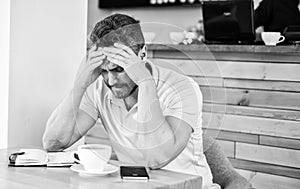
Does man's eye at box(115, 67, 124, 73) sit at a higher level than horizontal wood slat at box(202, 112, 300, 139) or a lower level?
higher

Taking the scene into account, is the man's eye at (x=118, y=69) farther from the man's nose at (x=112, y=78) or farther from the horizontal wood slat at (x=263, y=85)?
the horizontal wood slat at (x=263, y=85)

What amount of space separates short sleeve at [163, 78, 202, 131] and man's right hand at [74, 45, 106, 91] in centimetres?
25

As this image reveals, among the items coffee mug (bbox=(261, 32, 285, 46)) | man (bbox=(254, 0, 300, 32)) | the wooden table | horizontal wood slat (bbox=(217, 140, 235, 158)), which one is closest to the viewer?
the wooden table

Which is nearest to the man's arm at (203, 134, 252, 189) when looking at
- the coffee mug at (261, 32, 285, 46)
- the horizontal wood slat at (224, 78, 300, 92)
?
the horizontal wood slat at (224, 78, 300, 92)

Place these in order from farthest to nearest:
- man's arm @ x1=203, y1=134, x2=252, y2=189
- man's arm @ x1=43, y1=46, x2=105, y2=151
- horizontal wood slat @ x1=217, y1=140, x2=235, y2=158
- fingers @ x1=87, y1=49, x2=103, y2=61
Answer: horizontal wood slat @ x1=217, y1=140, x2=235, y2=158
man's arm @ x1=203, y1=134, x2=252, y2=189
man's arm @ x1=43, y1=46, x2=105, y2=151
fingers @ x1=87, y1=49, x2=103, y2=61

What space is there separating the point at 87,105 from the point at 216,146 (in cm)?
55

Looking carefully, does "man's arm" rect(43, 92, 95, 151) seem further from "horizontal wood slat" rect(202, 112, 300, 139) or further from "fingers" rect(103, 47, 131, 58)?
"horizontal wood slat" rect(202, 112, 300, 139)

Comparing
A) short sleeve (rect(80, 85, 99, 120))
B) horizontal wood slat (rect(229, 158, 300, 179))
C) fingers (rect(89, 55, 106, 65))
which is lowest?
horizontal wood slat (rect(229, 158, 300, 179))

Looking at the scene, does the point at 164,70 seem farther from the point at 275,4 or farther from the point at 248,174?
the point at 275,4

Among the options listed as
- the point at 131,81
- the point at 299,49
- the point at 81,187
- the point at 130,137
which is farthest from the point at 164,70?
the point at 299,49

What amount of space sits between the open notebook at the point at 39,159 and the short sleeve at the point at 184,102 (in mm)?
341

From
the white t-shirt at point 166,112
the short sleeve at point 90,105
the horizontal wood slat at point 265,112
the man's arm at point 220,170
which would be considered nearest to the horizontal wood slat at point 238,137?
the horizontal wood slat at point 265,112

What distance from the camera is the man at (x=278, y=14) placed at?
4406mm

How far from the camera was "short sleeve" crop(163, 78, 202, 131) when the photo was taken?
167cm
